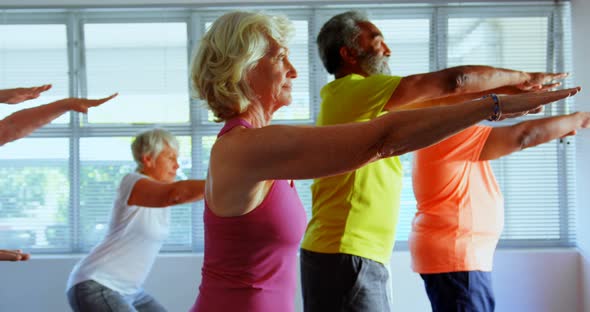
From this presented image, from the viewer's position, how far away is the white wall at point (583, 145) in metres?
4.59

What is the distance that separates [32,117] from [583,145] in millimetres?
3714

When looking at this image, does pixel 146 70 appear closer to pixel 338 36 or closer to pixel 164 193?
pixel 164 193

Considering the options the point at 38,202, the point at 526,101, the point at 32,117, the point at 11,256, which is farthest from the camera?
the point at 38,202

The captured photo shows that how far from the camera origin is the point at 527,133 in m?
2.66

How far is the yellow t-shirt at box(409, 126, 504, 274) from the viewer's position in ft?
8.34

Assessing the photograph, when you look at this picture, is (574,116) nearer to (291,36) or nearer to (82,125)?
(291,36)

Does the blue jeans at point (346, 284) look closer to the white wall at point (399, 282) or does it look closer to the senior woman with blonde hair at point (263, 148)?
A: the senior woman with blonde hair at point (263, 148)

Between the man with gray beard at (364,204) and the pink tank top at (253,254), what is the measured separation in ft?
2.12

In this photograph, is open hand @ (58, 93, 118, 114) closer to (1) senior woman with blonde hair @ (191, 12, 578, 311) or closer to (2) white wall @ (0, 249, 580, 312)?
(1) senior woman with blonde hair @ (191, 12, 578, 311)

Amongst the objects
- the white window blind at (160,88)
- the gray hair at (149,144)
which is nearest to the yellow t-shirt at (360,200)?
the gray hair at (149,144)

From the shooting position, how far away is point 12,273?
479 cm

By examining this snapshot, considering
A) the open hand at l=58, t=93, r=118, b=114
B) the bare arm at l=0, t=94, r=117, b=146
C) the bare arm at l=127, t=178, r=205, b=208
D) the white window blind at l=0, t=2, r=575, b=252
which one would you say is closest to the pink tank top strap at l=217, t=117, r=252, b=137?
the bare arm at l=0, t=94, r=117, b=146

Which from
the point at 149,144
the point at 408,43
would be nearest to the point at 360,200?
the point at 149,144

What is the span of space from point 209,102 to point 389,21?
3.59 m
